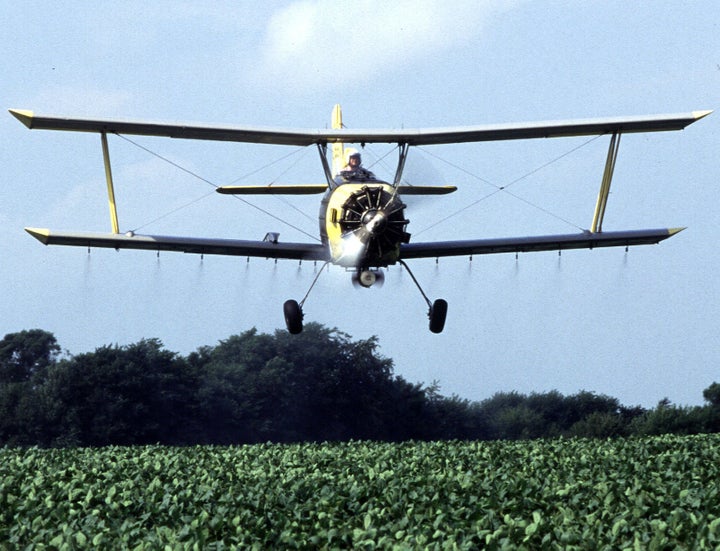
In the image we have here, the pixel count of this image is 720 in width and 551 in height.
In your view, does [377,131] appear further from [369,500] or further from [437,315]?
[369,500]

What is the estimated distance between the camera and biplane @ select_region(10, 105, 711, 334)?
26141 mm

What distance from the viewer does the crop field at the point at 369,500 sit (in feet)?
48.4

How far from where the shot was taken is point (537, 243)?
3119 centimetres

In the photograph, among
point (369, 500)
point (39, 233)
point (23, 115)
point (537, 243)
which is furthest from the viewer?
point (537, 243)

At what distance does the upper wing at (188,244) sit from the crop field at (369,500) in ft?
17.7

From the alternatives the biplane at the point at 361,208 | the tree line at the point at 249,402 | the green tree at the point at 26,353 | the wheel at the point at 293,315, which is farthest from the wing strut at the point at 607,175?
the green tree at the point at 26,353

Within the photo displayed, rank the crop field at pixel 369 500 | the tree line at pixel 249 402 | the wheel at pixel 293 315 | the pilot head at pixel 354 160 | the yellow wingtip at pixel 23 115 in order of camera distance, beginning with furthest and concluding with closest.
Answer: the tree line at pixel 249 402
the wheel at pixel 293 315
the pilot head at pixel 354 160
the yellow wingtip at pixel 23 115
the crop field at pixel 369 500

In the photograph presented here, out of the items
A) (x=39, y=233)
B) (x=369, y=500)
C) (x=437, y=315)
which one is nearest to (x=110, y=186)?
(x=39, y=233)

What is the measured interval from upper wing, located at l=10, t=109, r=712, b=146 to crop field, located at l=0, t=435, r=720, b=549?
7.53m

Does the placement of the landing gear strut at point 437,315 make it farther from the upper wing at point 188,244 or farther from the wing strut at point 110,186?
the wing strut at point 110,186

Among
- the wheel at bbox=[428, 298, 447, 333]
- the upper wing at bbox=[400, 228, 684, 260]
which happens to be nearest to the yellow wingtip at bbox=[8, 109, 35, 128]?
the upper wing at bbox=[400, 228, 684, 260]

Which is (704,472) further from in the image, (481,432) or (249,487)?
(481,432)

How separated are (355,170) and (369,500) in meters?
11.2

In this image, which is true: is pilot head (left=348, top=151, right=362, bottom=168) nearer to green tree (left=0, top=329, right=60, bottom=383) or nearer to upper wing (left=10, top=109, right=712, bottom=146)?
upper wing (left=10, top=109, right=712, bottom=146)
